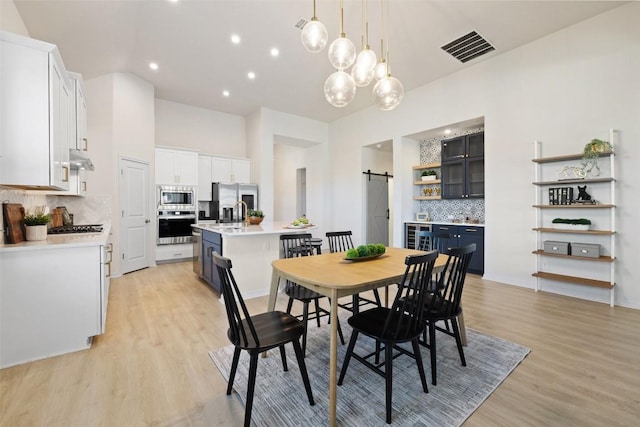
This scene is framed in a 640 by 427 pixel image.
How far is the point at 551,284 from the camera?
380cm

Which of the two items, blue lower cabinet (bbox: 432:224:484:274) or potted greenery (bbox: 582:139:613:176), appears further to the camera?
blue lower cabinet (bbox: 432:224:484:274)

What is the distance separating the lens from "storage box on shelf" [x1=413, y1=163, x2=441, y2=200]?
18.1 feet

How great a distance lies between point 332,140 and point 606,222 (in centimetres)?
557

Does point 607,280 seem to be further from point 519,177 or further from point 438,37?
point 438,37

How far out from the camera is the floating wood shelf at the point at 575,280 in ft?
10.7

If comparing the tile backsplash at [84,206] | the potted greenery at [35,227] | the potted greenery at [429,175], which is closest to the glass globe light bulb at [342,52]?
the potted greenery at [35,227]

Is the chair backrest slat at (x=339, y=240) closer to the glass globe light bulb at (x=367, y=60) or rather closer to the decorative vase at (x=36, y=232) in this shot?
the glass globe light bulb at (x=367, y=60)

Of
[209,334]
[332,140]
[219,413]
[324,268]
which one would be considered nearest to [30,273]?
[209,334]

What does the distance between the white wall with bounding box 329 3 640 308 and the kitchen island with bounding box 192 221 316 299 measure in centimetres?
318

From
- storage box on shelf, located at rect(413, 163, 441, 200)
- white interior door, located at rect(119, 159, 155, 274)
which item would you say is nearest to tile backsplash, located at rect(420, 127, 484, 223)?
storage box on shelf, located at rect(413, 163, 441, 200)

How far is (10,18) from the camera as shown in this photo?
2734mm

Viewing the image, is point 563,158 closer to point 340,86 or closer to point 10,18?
point 340,86

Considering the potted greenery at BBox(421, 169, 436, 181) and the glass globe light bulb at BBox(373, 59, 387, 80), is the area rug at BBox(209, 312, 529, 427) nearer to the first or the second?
the glass globe light bulb at BBox(373, 59, 387, 80)

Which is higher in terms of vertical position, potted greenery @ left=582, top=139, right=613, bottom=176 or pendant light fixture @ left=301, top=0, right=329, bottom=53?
pendant light fixture @ left=301, top=0, right=329, bottom=53
